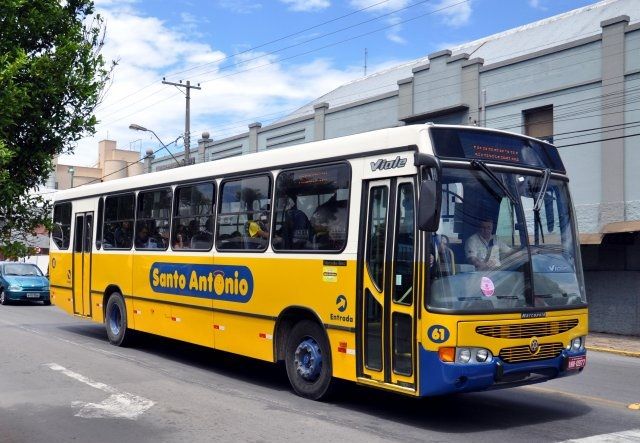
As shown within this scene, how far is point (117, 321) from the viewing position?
13.8 m

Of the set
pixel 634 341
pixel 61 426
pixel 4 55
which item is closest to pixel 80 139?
pixel 4 55

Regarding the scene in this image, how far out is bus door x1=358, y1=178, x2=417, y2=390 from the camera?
7330mm

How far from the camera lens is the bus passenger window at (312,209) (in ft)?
27.7

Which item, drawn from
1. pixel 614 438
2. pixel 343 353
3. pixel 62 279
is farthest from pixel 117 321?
pixel 614 438

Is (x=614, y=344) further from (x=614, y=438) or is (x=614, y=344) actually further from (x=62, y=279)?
(x=62, y=279)

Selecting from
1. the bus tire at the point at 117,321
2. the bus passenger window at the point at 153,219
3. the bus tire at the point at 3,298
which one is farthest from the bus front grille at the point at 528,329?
the bus tire at the point at 3,298

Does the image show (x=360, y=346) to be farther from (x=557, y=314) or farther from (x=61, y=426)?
(x=61, y=426)

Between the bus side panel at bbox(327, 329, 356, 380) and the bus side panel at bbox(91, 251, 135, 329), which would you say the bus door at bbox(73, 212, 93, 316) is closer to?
the bus side panel at bbox(91, 251, 135, 329)

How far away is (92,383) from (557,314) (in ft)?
20.3

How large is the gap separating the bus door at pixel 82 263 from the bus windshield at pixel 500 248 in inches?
376

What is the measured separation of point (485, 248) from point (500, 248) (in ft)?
0.63

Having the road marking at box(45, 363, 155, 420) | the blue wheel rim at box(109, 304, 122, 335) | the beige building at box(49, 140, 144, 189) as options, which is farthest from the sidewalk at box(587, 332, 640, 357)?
the beige building at box(49, 140, 144, 189)

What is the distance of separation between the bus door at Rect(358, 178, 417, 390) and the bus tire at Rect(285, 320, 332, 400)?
0.77 metres

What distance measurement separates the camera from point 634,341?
17.3 m
